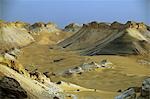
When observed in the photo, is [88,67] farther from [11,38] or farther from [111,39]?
[11,38]

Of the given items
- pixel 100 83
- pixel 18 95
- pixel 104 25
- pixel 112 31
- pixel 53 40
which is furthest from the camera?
pixel 53 40

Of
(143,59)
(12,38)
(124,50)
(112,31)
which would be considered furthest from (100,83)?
(12,38)

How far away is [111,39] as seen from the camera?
5484 centimetres

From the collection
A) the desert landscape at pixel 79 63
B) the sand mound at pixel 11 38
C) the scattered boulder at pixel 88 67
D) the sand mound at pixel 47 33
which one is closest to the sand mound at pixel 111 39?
the desert landscape at pixel 79 63

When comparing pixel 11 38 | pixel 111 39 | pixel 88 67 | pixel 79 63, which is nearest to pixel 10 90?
pixel 88 67

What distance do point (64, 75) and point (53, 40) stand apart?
53.5m

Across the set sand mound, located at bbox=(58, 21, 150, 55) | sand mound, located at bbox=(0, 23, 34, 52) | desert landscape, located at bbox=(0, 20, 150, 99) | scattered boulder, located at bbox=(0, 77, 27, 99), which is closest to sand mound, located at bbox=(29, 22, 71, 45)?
desert landscape, located at bbox=(0, 20, 150, 99)

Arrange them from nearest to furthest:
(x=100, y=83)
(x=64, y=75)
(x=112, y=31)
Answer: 1. (x=100, y=83)
2. (x=64, y=75)
3. (x=112, y=31)

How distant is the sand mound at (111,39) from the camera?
48.6 m

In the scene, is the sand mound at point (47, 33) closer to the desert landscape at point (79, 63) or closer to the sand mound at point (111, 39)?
the desert landscape at point (79, 63)

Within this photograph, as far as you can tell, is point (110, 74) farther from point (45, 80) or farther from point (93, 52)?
point (93, 52)

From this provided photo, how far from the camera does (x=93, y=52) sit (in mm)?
50031

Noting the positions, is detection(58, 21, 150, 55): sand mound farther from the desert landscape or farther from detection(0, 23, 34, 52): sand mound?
detection(0, 23, 34, 52): sand mound

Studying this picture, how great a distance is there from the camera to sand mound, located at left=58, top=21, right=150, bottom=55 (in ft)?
159
